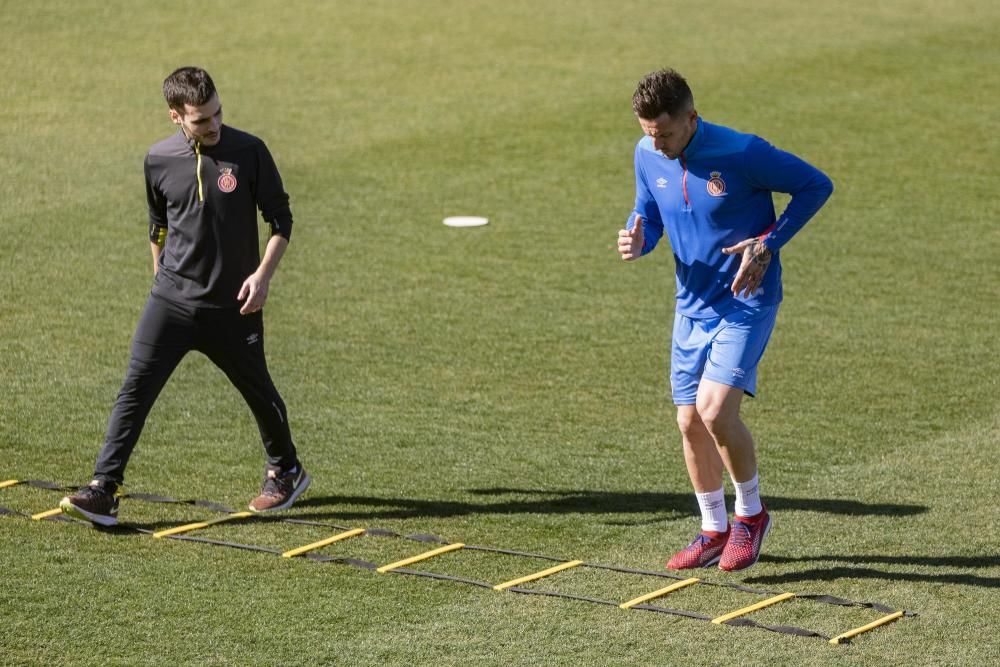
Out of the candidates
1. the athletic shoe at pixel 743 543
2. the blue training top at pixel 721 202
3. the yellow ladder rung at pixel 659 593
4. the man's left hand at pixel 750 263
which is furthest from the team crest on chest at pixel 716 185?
the yellow ladder rung at pixel 659 593

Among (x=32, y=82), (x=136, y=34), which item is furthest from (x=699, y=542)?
(x=136, y=34)

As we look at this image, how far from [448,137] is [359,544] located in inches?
412

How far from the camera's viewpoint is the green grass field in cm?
A: 647

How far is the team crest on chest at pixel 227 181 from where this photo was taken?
726 cm

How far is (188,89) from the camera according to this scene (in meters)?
7.05

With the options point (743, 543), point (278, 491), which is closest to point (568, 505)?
point (743, 543)

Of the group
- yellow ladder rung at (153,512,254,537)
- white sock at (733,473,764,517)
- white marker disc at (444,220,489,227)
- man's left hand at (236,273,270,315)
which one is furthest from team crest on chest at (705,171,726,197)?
white marker disc at (444,220,489,227)

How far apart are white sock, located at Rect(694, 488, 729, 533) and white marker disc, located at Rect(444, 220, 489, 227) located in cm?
716

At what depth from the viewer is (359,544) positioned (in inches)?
287

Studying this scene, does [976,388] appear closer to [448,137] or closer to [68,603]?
[68,603]

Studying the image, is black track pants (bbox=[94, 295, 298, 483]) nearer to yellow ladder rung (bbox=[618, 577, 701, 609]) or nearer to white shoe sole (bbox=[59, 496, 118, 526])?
white shoe sole (bbox=[59, 496, 118, 526])

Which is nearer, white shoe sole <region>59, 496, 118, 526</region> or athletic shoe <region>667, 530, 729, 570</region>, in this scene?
athletic shoe <region>667, 530, 729, 570</region>

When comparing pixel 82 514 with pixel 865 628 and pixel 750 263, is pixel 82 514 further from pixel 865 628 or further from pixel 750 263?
pixel 865 628

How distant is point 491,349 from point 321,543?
3.60 m
